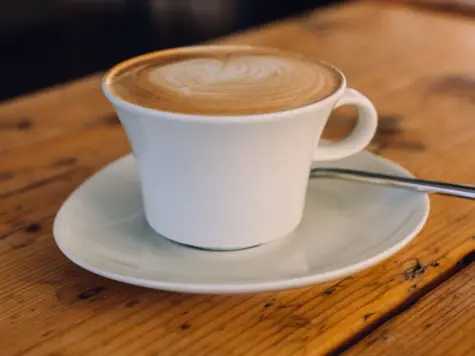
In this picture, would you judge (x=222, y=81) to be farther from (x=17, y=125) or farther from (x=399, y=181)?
(x=17, y=125)

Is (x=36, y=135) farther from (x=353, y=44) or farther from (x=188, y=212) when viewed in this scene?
(x=353, y=44)

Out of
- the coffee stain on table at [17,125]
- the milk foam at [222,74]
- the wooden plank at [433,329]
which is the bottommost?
the coffee stain on table at [17,125]

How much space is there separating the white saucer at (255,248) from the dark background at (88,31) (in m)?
1.25

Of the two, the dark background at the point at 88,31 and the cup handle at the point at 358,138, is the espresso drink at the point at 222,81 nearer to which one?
the cup handle at the point at 358,138

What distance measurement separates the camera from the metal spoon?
1.55ft

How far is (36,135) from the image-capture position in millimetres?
703

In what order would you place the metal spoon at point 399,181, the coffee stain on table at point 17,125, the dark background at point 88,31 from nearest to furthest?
Result: 1. the metal spoon at point 399,181
2. the coffee stain on table at point 17,125
3. the dark background at point 88,31

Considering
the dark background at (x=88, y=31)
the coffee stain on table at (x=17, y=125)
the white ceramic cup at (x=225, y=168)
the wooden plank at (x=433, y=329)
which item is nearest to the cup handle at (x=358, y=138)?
the white ceramic cup at (x=225, y=168)

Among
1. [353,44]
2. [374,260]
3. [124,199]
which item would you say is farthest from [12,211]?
[353,44]

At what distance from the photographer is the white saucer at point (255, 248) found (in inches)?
15.1

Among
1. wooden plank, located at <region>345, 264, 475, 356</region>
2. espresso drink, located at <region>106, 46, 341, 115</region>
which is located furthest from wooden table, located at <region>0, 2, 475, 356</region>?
espresso drink, located at <region>106, 46, 341, 115</region>

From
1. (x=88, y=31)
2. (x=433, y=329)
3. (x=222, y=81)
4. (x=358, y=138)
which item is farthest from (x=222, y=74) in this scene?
(x=88, y=31)

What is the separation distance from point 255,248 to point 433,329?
0.43ft

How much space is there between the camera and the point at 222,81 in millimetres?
444
